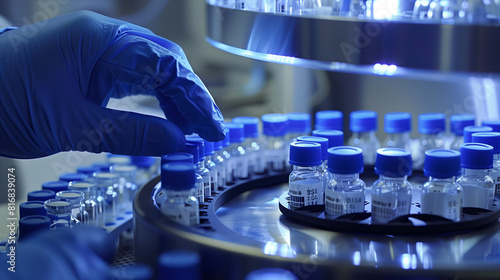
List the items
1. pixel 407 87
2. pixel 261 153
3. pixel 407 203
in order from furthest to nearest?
pixel 407 87, pixel 261 153, pixel 407 203

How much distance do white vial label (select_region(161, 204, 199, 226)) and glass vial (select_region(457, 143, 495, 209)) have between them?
651 mm

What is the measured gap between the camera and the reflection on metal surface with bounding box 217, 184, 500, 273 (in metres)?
1.12

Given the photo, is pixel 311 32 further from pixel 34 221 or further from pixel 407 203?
pixel 34 221

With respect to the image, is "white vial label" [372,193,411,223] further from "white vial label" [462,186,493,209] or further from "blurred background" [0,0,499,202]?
"blurred background" [0,0,499,202]

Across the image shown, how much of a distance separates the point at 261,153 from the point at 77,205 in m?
0.59

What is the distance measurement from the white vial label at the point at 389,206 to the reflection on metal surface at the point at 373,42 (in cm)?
32

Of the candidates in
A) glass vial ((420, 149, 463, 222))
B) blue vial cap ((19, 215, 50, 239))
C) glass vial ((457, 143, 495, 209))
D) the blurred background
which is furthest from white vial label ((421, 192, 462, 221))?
the blurred background

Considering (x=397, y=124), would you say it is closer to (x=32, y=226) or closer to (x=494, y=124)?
(x=494, y=124)

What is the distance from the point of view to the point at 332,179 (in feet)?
4.66

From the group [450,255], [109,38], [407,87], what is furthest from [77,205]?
[407,87]

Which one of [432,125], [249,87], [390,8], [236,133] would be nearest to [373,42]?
[390,8]

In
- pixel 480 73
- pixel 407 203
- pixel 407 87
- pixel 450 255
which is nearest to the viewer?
pixel 480 73

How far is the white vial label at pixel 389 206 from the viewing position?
1.30m

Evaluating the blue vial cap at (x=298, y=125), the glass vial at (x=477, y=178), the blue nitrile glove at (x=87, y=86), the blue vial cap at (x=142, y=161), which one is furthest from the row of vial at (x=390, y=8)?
the blue vial cap at (x=142, y=161)
